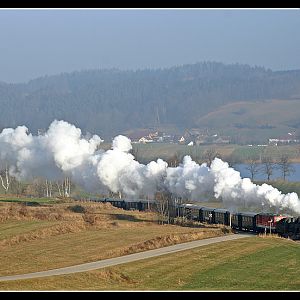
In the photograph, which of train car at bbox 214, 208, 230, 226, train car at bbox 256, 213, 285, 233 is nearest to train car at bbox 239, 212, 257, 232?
train car at bbox 256, 213, 285, 233

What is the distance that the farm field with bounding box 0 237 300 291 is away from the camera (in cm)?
3159

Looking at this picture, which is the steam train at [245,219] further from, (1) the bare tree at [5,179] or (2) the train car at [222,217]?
(1) the bare tree at [5,179]

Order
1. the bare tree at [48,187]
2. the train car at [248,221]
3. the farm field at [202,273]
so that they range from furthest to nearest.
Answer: the bare tree at [48,187] → the train car at [248,221] → the farm field at [202,273]

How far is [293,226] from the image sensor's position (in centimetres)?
5631

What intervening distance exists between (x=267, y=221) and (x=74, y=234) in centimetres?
1730

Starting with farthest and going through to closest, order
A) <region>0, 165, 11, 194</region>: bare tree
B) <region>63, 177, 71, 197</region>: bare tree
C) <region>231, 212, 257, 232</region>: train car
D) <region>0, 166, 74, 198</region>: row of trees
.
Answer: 1. <region>0, 166, 74, 198</region>: row of trees
2. <region>0, 165, 11, 194</region>: bare tree
3. <region>63, 177, 71, 197</region>: bare tree
4. <region>231, 212, 257, 232</region>: train car

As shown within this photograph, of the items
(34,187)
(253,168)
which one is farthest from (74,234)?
(253,168)

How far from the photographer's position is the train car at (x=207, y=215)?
66.7 metres

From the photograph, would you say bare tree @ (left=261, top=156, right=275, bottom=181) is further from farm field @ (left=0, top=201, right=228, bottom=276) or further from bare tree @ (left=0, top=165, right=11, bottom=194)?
farm field @ (left=0, top=201, right=228, bottom=276)

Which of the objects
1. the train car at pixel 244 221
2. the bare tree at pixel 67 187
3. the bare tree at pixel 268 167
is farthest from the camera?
the bare tree at pixel 268 167

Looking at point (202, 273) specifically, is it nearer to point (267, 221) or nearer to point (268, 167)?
point (267, 221)

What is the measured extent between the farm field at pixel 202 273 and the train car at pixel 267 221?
7.73m

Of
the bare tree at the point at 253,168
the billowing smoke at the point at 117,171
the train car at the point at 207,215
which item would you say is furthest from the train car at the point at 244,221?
the bare tree at the point at 253,168
